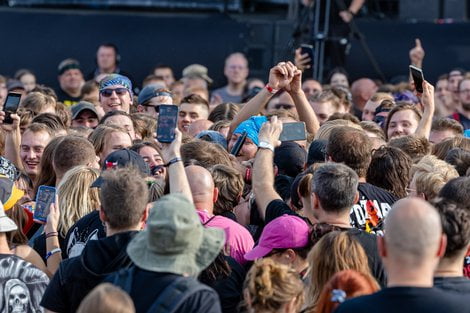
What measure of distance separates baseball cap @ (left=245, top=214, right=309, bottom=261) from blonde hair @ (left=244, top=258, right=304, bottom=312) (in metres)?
0.81

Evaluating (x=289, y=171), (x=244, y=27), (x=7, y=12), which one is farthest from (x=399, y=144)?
(x=7, y=12)

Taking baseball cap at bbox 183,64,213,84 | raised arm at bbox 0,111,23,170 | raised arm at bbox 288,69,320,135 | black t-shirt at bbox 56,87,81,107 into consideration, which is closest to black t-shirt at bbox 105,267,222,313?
raised arm at bbox 288,69,320,135

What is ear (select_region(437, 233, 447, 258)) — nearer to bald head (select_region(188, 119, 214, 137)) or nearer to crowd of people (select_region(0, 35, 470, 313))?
crowd of people (select_region(0, 35, 470, 313))

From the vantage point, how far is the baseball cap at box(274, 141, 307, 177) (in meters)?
8.35

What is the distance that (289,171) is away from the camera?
27.5 feet

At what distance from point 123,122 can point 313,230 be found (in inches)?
146

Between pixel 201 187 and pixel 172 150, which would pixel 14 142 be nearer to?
pixel 201 187

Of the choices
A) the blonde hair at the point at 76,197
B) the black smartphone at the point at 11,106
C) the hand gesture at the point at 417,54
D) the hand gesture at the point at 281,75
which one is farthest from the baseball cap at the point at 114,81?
the hand gesture at the point at 417,54

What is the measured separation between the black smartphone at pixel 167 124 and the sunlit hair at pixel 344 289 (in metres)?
1.46

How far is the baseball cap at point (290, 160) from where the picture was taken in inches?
329

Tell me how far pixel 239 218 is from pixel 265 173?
1.04m

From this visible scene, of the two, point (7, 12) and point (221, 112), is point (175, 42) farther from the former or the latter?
point (221, 112)

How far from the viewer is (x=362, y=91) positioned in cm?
1444

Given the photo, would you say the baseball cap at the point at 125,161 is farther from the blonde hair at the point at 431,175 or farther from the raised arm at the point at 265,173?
the blonde hair at the point at 431,175
